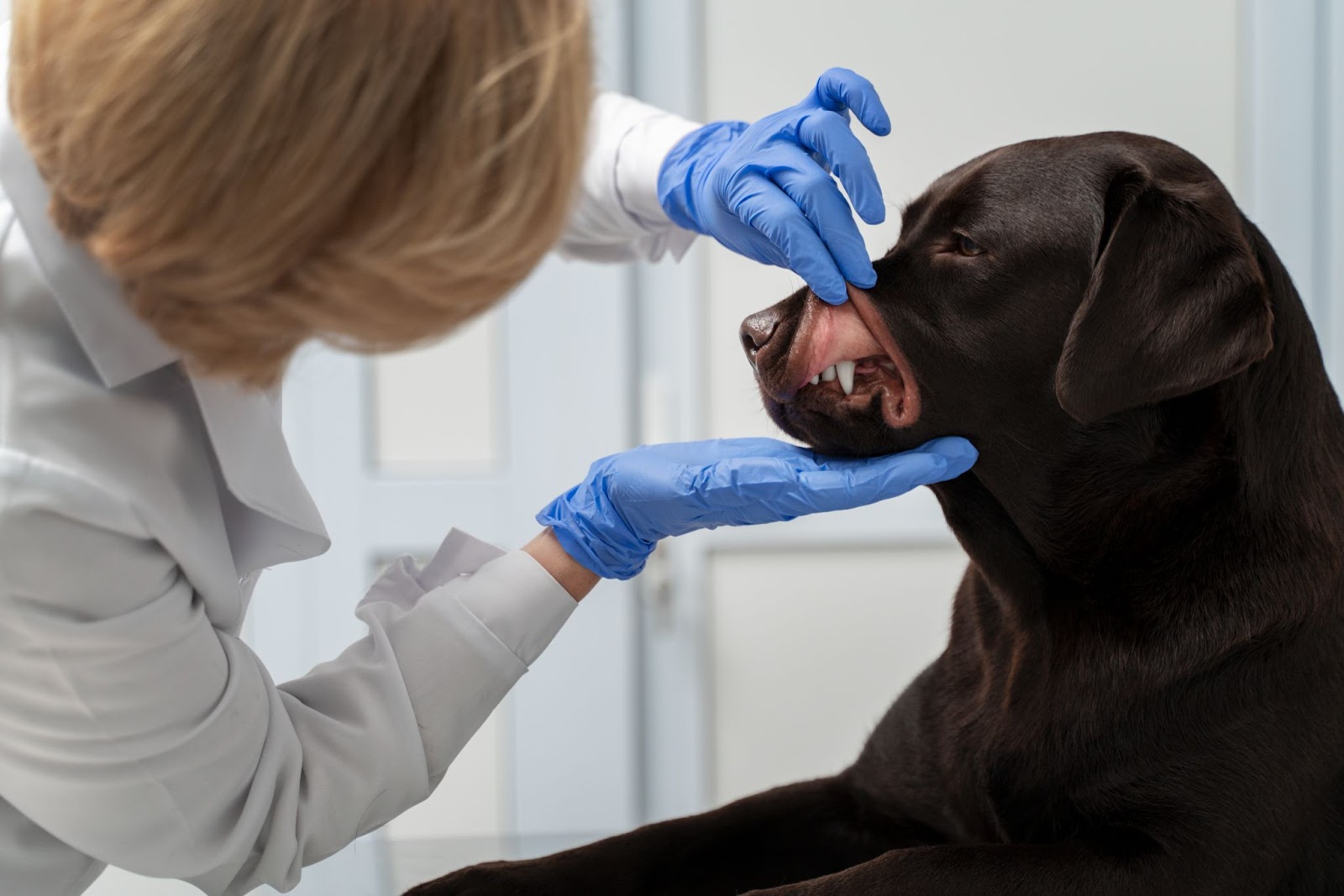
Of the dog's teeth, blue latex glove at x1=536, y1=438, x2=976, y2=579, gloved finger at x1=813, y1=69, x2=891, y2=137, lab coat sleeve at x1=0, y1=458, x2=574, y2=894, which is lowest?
lab coat sleeve at x1=0, y1=458, x2=574, y2=894

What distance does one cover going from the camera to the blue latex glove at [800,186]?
1004 millimetres

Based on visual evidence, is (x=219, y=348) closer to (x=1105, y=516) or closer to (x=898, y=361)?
(x=898, y=361)

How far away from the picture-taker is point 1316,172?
2125 mm

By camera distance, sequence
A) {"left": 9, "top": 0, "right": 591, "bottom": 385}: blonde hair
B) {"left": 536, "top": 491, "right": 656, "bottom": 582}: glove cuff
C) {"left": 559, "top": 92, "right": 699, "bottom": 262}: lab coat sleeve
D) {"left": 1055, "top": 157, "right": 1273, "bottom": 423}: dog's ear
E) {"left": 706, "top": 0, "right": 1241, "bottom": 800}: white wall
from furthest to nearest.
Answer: {"left": 706, "top": 0, "right": 1241, "bottom": 800}: white wall < {"left": 559, "top": 92, "right": 699, "bottom": 262}: lab coat sleeve < {"left": 536, "top": 491, "right": 656, "bottom": 582}: glove cuff < {"left": 1055, "top": 157, "right": 1273, "bottom": 423}: dog's ear < {"left": 9, "top": 0, "right": 591, "bottom": 385}: blonde hair

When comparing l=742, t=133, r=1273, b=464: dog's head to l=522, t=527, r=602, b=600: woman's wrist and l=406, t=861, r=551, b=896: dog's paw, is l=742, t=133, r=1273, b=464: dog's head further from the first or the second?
l=406, t=861, r=551, b=896: dog's paw

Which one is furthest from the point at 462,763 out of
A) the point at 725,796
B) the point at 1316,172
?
the point at 1316,172

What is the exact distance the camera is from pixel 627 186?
137cm

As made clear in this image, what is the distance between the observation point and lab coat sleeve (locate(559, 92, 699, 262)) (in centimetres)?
134

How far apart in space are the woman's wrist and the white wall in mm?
991

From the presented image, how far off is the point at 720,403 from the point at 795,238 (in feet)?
3.59

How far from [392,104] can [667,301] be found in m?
1.45

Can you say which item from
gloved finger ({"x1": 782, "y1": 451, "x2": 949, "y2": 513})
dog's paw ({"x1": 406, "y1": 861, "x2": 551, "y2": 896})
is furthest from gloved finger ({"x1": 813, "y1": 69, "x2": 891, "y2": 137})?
dog's paw ({"x1": 406, "y1": 861, "x2": 551, "y2": 896})

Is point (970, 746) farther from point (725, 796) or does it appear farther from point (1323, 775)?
point (725, 796)

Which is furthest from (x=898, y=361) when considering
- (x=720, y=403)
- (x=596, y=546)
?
(x=720, y=403)
